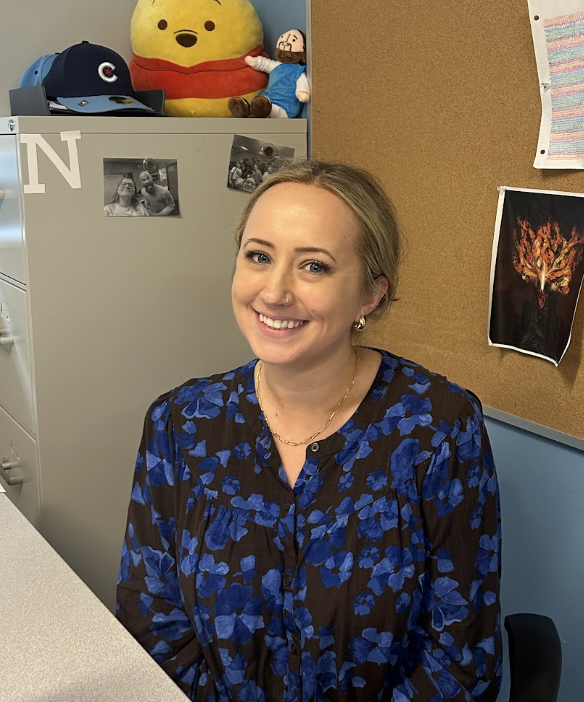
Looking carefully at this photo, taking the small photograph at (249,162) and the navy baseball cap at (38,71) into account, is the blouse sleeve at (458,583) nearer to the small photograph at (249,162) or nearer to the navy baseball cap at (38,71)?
the small photograph at (249,162)

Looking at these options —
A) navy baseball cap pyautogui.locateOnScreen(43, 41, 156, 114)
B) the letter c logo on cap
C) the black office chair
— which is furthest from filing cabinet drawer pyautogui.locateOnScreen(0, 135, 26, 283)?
the black office chair

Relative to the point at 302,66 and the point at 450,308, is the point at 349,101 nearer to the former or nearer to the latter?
the point at 302,66

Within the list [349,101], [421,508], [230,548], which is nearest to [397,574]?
[421,508]

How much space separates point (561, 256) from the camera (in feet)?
4.12

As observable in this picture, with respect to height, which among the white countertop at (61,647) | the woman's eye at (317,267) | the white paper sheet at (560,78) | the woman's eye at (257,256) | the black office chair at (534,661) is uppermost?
the white paper sheet at (560,78)

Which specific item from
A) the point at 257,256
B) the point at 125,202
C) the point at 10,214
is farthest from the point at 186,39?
the point at 257,256

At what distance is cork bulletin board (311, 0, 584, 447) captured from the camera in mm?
1310

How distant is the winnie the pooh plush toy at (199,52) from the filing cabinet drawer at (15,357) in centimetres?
54

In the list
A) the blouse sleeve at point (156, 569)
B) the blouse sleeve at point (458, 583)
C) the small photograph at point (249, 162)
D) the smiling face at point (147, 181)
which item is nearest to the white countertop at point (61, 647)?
the blouse sleeve at point (156, 569)

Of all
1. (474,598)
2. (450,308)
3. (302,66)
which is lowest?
(474,598)

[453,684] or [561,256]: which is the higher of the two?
[561,256]

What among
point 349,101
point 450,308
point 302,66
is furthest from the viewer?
point 302,66

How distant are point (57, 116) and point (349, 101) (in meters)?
0.57

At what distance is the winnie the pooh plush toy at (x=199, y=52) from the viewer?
1876 mm
